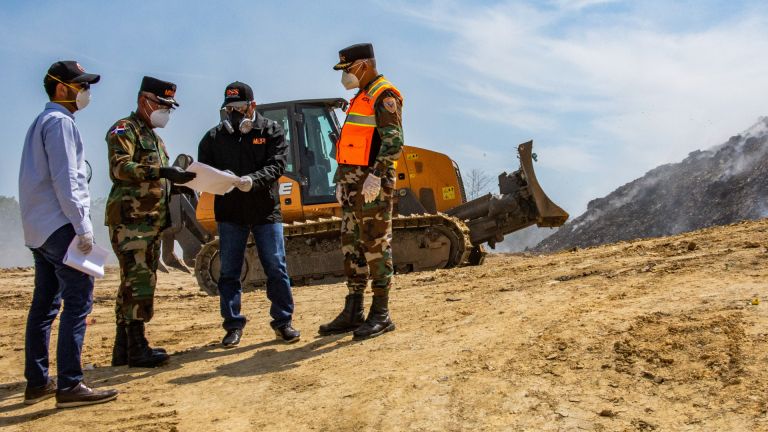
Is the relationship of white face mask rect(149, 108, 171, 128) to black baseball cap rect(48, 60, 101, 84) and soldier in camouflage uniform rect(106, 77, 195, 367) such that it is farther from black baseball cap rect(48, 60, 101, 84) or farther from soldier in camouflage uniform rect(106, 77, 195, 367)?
black baseball cap rect(48, 60, 101, 84)

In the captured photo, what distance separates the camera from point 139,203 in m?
5.73

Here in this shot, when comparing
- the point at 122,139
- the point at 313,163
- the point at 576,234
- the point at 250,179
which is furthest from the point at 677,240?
the point at 576,234

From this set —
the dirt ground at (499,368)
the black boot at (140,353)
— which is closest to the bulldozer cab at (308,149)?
the dirt ground at (499,368)

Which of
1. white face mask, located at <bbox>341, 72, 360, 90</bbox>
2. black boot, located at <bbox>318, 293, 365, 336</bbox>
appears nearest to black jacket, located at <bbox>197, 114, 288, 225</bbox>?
white face mask, located at <bbox>341, 72, 360, 90</bbox>

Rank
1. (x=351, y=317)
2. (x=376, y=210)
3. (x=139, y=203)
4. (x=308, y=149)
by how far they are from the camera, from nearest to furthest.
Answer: (x=139, y=203)
(x=376, y=210)
(x=351, y=317)
(x=308, y=149)

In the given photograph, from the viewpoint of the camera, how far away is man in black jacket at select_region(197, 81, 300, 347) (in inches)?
245

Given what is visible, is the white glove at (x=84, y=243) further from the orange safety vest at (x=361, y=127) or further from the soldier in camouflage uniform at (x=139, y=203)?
the orange safety vest at (x=361, y=127)

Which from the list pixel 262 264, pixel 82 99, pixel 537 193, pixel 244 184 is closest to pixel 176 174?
pixel 244 184

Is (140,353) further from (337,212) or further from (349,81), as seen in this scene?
(337,212)

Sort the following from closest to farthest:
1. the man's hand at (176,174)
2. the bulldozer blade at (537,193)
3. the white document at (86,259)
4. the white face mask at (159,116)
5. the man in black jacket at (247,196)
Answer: the white document at (86,259) < the man's hand at (176,174) < the white face mask at (159,116) < the man in black jacket at (247,196) < the bulldozer blade at (537,193)

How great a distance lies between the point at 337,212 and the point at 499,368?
23.5ft

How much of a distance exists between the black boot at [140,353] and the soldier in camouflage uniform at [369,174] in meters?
1.48

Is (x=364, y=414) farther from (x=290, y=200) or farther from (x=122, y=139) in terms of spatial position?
(x=290, y=200)

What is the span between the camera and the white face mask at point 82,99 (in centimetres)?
496
